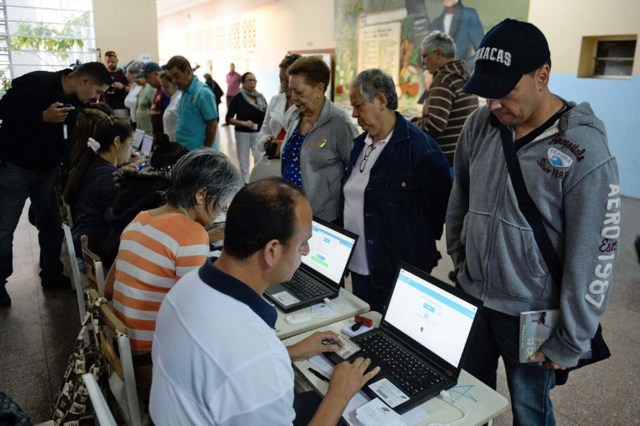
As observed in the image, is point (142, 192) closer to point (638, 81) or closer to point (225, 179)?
point (225, 179)

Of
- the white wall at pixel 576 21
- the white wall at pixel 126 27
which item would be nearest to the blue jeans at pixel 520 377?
the white wall at pixel 576 21

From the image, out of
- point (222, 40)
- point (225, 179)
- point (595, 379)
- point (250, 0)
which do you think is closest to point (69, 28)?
point (250, 0)

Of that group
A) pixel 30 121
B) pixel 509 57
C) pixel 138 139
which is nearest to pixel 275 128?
pixel 30 121

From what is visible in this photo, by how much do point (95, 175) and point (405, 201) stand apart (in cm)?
160

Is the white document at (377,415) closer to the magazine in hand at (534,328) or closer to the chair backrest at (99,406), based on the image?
the magazine in hand at (534,328)

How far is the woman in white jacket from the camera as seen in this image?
2.88m

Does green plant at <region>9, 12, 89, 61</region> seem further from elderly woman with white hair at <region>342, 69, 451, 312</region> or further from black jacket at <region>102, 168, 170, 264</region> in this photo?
elderly woman with white hair at <region>342, 69, 451, 312</region>

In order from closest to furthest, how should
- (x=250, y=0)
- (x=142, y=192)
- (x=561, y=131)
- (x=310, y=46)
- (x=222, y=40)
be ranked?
(x=561, y=131), (x=142, y=192), (x=310, y=46), (x=250, y=0), (x=222, y=40)

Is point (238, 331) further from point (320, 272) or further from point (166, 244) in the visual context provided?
point (320, 272)

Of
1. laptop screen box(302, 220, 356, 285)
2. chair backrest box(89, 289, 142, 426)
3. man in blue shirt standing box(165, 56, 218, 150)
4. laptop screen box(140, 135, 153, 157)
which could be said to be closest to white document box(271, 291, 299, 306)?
laptop screen box(302, 220, 356, 285)

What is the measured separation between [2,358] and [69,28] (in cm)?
688

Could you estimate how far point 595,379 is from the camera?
2.40 meters

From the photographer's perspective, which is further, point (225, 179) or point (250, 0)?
point (250, 0)

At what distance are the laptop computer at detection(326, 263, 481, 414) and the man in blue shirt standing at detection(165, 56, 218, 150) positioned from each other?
2.96 meters
